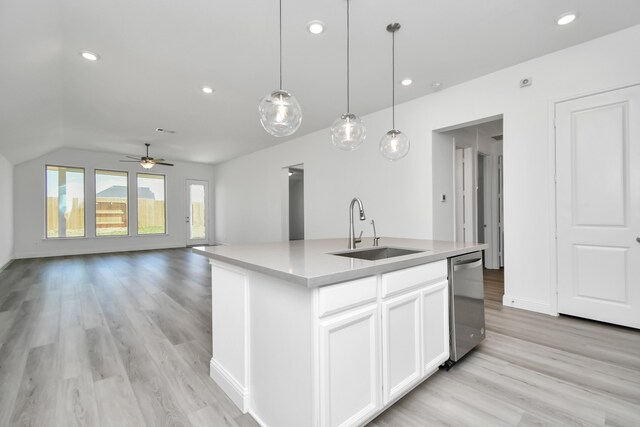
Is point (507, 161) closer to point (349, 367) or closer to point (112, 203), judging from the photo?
point (349, 367)

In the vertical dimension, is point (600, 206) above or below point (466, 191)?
below

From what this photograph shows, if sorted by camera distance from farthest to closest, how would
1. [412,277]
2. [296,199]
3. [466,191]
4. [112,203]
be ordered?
[296,199] < [112,203] < [466,191] < [412,277]

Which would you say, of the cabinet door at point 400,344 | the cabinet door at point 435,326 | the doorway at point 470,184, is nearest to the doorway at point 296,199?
the doorway at point 470,184

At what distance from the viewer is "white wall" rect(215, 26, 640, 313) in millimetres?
3010

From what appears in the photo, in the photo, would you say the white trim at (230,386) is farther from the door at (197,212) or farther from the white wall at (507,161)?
the door at (197,212)

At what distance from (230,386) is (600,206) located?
3696mm

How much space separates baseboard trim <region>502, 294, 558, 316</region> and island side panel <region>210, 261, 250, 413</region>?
3.23 m

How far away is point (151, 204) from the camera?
913 cm

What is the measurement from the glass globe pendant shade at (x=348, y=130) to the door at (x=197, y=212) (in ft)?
27.5

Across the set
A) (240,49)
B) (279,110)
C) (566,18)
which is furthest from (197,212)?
(566,18)

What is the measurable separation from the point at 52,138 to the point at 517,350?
8467 mm

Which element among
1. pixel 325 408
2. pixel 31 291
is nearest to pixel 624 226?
pixel 325 408

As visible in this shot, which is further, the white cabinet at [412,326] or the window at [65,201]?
the window at [65,201]

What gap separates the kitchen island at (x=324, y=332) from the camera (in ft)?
4.28
